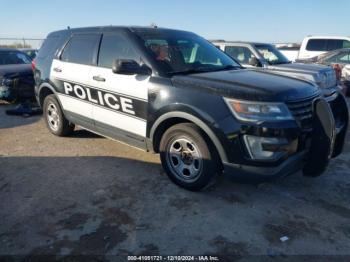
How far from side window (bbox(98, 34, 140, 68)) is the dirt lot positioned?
147 cm

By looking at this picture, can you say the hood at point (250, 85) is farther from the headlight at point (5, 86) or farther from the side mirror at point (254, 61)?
the headlight at point (5, 86)

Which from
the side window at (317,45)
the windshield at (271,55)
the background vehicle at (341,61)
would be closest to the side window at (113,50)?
the windshield at (271,55)

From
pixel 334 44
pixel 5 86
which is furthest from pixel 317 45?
pixel 5 86

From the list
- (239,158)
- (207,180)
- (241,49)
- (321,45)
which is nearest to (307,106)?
(239,158)

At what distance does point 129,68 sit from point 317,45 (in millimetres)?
11904

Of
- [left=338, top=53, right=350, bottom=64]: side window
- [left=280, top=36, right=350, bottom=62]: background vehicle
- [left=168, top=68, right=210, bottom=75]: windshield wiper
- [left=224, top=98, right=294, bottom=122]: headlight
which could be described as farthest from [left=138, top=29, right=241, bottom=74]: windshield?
[left=280, top=36, right=350, bottom=62]: background vehicle

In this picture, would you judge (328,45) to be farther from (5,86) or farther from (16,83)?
(5,86)

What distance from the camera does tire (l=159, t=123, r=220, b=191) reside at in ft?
11.6

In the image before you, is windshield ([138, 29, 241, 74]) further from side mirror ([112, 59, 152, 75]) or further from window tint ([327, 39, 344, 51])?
window tint ([327, 39, 344, 51])

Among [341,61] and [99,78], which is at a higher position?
[99,78]

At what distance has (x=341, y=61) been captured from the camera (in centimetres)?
1140

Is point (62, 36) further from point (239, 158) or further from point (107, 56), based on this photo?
point (239, 158)

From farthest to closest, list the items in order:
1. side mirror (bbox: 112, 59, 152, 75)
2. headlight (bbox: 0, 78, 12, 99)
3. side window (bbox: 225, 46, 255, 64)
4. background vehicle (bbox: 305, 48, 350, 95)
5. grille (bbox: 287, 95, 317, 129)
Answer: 1. background vehicle (bbox: 305, 48, 350, 95)
2. side window (bbox: 225, 46, 255, 64)
3. headlight (bbox: 0, 78, 12, 99)
4. side mirror (bbox: 112, 59, 152, 75)
5. grille (bbox: 287, 95, 317, 129)

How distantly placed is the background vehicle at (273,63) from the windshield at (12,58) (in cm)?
594
